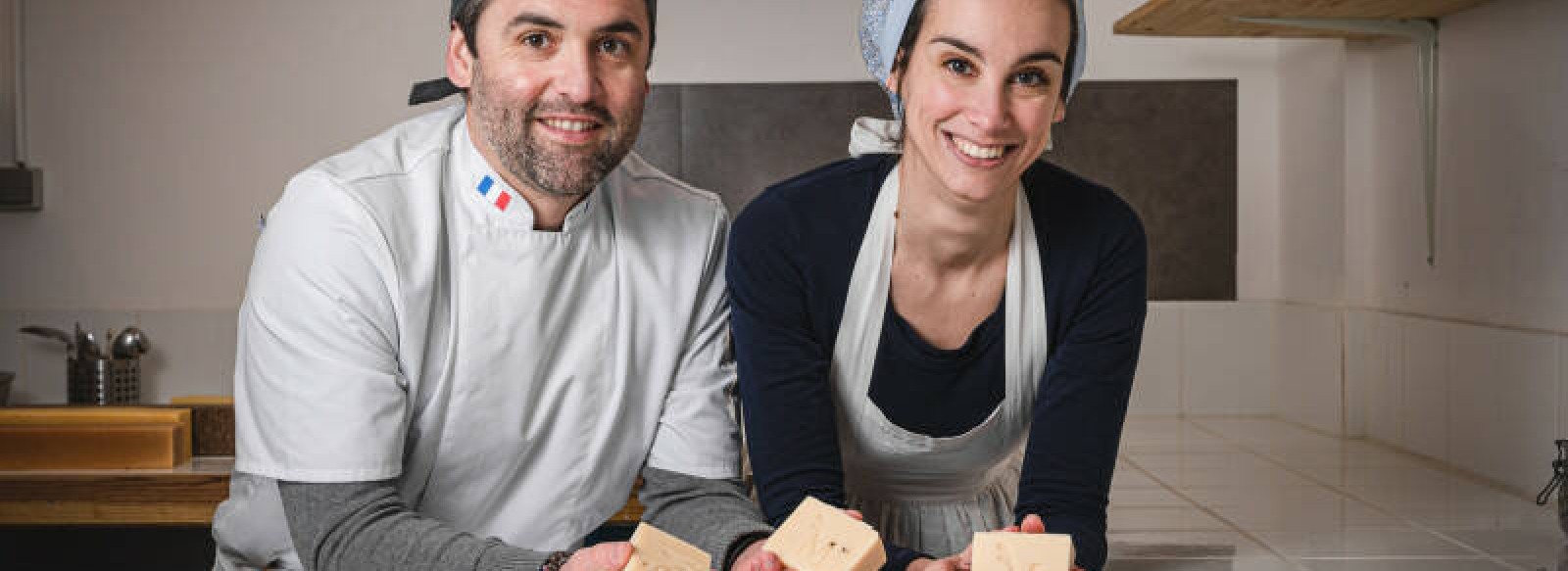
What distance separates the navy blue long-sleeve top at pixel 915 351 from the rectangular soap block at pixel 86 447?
1.20 metres

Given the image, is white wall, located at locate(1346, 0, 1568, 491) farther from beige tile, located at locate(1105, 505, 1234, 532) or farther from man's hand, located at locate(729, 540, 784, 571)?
man's hand, located at locate(729, 540, 784, 571)

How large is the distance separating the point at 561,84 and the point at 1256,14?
6.70 feet

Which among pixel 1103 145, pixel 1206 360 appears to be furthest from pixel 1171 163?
pixel 1206 360

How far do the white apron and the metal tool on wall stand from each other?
6.78ft

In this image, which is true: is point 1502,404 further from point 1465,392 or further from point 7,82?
point 7,82

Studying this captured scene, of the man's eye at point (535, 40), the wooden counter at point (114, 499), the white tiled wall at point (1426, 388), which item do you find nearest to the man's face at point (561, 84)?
the man's eye at point (535, 40)

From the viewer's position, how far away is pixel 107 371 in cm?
286

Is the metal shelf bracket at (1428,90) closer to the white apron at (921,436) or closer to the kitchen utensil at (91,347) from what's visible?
the white apron at (921,436)

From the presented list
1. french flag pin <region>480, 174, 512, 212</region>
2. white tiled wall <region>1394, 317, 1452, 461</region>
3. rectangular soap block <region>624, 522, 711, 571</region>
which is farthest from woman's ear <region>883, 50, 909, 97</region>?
white tiled wall <region>1394, 317, 1452, 461</region>

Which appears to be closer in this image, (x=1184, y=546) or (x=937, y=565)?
(x=937, y=565)

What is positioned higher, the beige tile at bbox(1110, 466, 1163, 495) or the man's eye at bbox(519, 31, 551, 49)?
the man's eye at bbox(519, 31, 551, 49)

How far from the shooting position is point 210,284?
131 inches

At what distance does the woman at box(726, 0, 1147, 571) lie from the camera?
1.21 metres

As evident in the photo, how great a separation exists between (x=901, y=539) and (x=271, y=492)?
632mm
